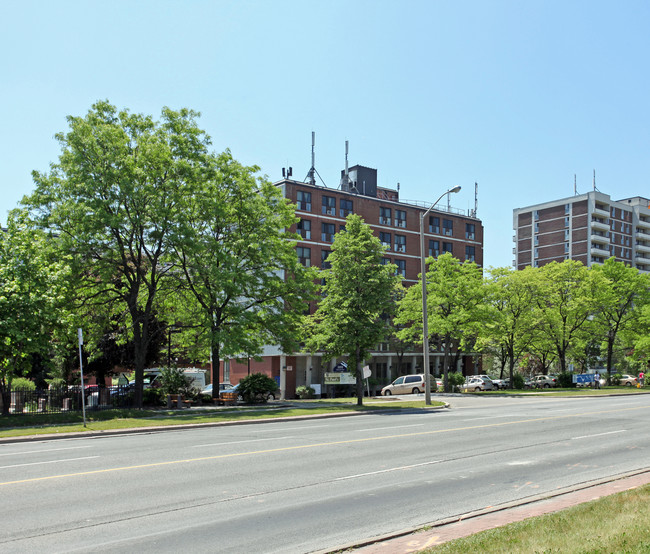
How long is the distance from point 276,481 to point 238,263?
2321cm

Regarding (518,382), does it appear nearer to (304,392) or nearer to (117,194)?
(304,392)

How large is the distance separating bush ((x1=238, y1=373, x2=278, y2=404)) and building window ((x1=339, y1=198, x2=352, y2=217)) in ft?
91.1

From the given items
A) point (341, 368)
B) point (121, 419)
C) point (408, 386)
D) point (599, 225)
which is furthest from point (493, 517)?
point (599, 225)

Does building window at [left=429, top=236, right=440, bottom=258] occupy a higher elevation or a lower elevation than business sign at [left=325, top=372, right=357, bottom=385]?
higher

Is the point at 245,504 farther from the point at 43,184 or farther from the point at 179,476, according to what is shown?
the point at 43,184

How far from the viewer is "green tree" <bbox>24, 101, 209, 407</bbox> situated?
28.4 meters

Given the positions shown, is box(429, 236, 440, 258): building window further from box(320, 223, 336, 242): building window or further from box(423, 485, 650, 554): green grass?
box(423, 485, 650, 554): green grass

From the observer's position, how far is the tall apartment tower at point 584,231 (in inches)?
4350

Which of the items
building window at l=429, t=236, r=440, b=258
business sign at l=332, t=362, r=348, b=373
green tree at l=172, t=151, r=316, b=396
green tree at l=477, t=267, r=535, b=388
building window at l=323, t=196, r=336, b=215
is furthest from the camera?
building window at l=429, t=236, r=440, b=258

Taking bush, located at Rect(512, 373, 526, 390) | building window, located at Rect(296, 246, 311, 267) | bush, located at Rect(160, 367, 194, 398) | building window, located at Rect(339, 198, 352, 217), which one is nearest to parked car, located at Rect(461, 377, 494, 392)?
bush, located at Rect(512, 373, 526, 390)

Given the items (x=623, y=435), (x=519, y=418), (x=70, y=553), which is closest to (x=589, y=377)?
(x=519, y=418)

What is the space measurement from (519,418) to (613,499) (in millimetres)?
15928

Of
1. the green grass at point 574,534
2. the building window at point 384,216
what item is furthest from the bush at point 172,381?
the building window at point 384,216

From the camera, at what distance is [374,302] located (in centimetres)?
3228
